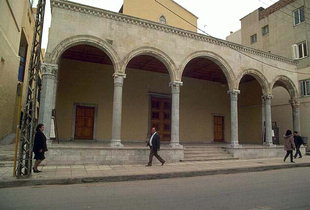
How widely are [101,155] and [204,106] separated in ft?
35.2

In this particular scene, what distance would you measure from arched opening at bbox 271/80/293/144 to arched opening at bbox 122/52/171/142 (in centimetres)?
912

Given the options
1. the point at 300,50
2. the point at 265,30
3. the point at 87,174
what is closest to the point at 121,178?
the point at 87,174

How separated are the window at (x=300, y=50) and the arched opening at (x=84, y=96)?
593 inches

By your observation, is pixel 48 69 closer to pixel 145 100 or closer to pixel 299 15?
pixel 145 100

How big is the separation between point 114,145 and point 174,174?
3.28 meters

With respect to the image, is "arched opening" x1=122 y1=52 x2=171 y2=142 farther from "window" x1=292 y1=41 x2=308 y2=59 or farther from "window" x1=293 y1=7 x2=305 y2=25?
"window" x1=293 y1=7 x2=305 y2=25

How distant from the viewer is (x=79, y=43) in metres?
10.9

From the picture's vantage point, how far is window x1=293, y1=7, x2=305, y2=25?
2000cm

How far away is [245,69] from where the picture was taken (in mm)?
14898

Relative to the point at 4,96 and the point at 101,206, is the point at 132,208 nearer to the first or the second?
the point at 101,206

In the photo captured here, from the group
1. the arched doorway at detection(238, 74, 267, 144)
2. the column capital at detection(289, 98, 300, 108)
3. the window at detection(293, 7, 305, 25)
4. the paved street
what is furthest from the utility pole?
the window at detection(293, 7, 305, 25)

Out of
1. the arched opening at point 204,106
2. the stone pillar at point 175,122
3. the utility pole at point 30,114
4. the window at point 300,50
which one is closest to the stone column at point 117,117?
the stone pillar at point 175,122

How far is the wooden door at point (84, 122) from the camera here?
14.6 m

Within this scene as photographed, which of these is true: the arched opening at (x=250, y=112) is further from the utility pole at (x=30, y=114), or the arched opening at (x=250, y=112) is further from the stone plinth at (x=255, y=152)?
the utility pole at (x=30, y=114)
